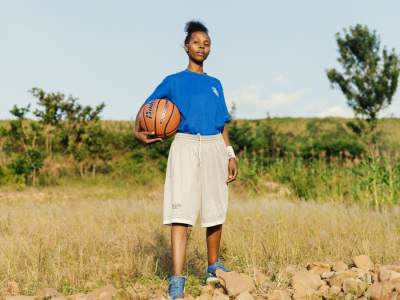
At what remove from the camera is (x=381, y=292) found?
7.57 feet

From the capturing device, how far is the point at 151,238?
14.3 ft

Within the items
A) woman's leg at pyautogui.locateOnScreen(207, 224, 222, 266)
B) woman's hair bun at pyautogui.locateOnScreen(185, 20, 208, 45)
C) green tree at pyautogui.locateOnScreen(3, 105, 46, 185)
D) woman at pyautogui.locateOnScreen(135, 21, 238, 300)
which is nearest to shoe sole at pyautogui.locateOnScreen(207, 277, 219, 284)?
woman at pyautogui.locateOnScreen(135, 21, 238, 300)

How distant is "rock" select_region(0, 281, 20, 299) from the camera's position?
9.77ft

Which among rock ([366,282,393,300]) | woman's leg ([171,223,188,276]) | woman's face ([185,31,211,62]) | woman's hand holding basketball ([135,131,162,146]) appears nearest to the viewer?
rock ([366,282,393,300])

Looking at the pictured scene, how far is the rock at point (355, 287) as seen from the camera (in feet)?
8.04

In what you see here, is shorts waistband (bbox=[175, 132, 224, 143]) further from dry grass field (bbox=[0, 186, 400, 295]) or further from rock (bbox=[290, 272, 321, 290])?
rock (bbox=[290, 272, 321, 290])

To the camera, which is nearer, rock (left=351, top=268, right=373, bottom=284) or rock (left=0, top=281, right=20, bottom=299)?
rock (left=351, top=268, right=373, bottom=284)

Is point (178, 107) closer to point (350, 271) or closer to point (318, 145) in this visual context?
point (350, 271)

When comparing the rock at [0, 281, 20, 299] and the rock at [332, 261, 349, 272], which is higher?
the rock at [332, 261, 349, 272]

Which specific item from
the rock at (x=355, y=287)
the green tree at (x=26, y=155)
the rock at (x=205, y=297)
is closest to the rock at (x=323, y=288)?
the rock at (x=355, y=287)

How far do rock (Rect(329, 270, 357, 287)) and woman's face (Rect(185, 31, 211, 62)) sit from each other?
234cm

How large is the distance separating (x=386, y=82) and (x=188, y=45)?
17.2 meters

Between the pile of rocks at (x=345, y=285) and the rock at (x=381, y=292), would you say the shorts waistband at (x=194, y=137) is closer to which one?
the pile of rocks at (x=345, y=285)

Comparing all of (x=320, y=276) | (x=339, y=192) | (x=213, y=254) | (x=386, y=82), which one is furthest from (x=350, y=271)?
(x=386, y=82)
